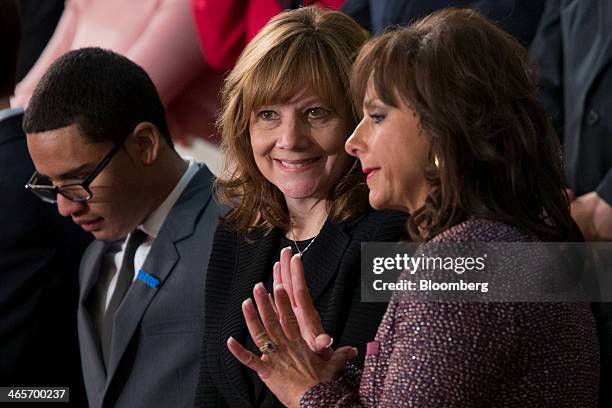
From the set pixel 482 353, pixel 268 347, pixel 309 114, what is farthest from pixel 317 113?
pixel 482 353

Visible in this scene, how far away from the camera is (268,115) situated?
89.4 inches

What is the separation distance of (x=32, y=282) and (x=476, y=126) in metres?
1.69

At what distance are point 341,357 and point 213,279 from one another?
0.68 m

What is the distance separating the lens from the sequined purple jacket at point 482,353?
57.5 inches

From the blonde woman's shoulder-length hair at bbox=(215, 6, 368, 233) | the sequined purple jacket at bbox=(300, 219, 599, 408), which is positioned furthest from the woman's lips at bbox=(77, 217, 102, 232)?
the sequined purple jacket at bbox=(300, 219, 599, 408)

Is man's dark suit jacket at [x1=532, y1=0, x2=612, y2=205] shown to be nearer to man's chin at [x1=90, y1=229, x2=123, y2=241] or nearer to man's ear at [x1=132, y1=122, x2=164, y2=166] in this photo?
man's ear at [x1=132, y1=122, x2=164, y2=166]

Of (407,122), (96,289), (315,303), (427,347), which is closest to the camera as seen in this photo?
(427,347)

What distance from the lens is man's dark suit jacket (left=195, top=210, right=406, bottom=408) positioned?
2066 mm

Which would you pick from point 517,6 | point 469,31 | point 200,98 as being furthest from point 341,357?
point 200,98

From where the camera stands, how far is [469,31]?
1655 millimetres

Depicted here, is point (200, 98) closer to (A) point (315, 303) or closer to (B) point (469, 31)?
(A) point (315, 303)

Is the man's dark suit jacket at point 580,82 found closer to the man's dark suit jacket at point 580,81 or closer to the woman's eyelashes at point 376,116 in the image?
the man's dark suit jacket at point 580,81

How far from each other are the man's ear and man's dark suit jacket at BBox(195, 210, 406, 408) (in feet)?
1.17

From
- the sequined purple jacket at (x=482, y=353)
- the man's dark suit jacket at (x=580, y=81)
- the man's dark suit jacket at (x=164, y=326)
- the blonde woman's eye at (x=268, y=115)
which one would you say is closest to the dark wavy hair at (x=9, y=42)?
the man's dark suit jacket at (x=164, y=326)
